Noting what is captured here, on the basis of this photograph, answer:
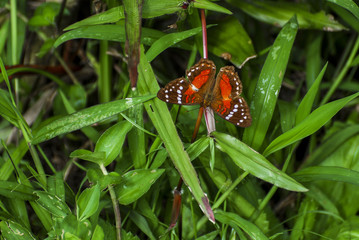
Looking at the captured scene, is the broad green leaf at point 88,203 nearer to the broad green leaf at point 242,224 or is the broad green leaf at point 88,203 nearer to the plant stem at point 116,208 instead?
the plant stem at point 116,208

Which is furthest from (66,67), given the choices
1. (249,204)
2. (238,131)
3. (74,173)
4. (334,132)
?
(334,132)

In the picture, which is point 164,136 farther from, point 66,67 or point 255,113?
point 66,67

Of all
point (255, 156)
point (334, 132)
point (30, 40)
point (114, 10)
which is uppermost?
point (114, 10)

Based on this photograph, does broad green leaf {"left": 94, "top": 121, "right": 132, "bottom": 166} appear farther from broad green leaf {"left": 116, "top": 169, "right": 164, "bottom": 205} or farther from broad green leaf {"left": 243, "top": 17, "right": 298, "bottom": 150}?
broad green leaf {"left": 243, "top": 17, "right": 298, "bottom": 150}

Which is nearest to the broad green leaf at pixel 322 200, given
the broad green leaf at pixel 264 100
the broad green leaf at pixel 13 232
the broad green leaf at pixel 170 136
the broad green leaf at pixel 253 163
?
the broad green leaf at pixel 264 100

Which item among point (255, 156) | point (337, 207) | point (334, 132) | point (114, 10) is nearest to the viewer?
point (255, 156)

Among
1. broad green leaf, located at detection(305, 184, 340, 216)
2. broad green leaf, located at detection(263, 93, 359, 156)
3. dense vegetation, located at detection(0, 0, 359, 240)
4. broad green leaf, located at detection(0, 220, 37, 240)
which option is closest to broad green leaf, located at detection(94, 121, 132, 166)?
dense vegetation, located at detection(0, 0, 359, 240)
